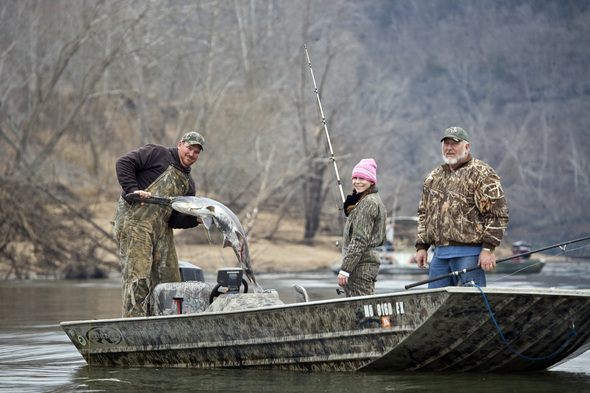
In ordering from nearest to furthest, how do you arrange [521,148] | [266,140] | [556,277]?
[556,277], [266,140], [521,148]

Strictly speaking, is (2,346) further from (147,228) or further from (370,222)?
(370,222)

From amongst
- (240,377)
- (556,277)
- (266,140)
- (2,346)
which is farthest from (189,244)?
(240,377)

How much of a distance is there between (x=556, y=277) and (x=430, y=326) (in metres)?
16.3

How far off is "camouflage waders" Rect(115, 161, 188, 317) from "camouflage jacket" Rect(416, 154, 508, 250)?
227cm

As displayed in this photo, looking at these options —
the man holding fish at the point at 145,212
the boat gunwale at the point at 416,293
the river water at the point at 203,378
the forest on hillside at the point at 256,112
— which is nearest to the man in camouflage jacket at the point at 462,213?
the boat gunwale at the point at 416,293

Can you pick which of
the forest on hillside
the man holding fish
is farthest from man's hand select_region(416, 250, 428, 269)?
the forest on hillside

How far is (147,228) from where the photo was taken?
7.48 metres

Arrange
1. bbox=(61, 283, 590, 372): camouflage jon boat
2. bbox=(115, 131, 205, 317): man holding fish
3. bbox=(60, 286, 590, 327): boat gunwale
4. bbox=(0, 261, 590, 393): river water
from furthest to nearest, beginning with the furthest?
bbox=(115, 131, 205, 317): man holding fish, bbox=(0, 261, 590, 393): river water, bbox=(61, 283, 590, 372): camouflage jon boat, bbox=(60, 286, 590, 327): boat gunwale

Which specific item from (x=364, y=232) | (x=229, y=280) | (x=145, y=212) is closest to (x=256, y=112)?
(x=145, y=212)

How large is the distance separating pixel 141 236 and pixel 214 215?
0.70 metres

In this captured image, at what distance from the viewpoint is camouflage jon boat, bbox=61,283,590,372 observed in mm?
5820

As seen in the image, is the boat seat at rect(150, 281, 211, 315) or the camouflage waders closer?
the boat seat at rect(150, 281, 211, 315)

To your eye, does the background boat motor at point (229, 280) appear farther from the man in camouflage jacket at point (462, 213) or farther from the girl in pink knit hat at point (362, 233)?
the man in camouflage jacket at point (462, 213)

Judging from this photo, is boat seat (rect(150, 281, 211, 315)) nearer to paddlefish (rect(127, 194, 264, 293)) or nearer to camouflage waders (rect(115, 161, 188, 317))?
camouflage waders (rect(115, 161, 188, 317))
